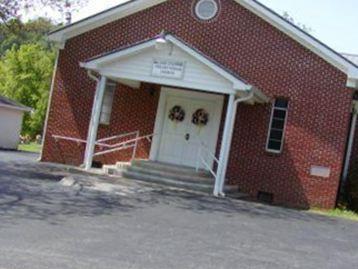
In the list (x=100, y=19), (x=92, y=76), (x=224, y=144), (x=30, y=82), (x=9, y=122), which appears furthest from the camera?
(x=30, y=82)

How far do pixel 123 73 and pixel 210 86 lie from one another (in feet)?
8.34

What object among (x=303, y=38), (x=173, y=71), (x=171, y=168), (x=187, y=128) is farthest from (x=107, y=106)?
Result: (x=303, y=38)

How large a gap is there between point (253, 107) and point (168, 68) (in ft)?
9.99

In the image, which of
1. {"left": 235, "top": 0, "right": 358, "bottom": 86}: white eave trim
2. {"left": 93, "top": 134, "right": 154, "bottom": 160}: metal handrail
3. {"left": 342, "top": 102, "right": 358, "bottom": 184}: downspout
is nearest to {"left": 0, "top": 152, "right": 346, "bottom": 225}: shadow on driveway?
{"left": 93, "top": 134, "right": 154, "bottom": 160}: metal handrail

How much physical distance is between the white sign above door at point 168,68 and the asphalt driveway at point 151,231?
11.3 ft

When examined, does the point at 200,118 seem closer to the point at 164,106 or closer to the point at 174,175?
the point at 164,106

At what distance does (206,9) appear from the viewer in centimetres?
2103

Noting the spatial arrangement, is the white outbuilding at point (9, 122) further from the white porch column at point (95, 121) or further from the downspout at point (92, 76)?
the white porch column at point (95, 121)

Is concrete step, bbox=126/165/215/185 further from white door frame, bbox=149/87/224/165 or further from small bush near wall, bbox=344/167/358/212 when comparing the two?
small bush near wall, bbox=344/167/358/212

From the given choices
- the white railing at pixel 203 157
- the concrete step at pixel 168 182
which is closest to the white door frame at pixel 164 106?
the white railing at pixel 203 157

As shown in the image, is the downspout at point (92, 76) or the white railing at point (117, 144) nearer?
the downspout at point (92, 76)

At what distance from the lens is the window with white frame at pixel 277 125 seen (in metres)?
20.1

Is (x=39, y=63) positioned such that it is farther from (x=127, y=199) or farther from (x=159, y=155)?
(x=127, y=199)

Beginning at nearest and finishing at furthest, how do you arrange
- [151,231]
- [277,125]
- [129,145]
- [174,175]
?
[151,231] < [174,175] < [277,125] < [129,145]
